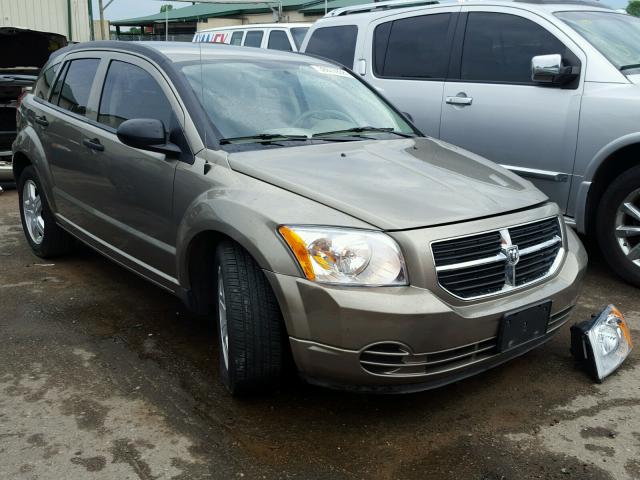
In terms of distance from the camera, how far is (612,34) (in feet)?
16.7

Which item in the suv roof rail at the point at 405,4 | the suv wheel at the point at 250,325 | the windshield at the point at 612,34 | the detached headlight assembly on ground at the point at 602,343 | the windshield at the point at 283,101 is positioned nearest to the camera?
the suv wheel at the point at 250,325

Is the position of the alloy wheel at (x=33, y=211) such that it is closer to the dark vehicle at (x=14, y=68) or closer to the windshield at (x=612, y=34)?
the dark vehicle at (x=14, y=68)

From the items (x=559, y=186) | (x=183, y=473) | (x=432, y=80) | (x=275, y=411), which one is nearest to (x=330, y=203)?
(x=275, y=411)

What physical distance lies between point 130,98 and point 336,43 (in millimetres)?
3227

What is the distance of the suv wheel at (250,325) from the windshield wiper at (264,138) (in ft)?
2.12

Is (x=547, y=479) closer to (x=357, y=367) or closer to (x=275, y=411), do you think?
(x=357, y=367)

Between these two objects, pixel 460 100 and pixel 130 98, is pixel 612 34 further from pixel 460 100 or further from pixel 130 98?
pixel 130 98

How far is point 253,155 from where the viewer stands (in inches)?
128

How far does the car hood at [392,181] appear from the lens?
9.26 feet

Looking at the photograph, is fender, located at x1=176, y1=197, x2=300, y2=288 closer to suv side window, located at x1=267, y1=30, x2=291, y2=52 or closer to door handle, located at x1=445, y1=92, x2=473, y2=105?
door handle, located at x1=445, y1=92, x2=473, y2=105

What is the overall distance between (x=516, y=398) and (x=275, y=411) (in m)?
1.11

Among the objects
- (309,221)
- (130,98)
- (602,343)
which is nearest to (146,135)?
(130,98)

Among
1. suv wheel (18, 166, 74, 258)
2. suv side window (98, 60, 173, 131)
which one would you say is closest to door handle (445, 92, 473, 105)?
suv side window (98, 60, 173, 131)

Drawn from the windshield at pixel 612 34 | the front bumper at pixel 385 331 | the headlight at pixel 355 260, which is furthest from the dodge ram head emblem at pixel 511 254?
the windshield at pixel 612 34
